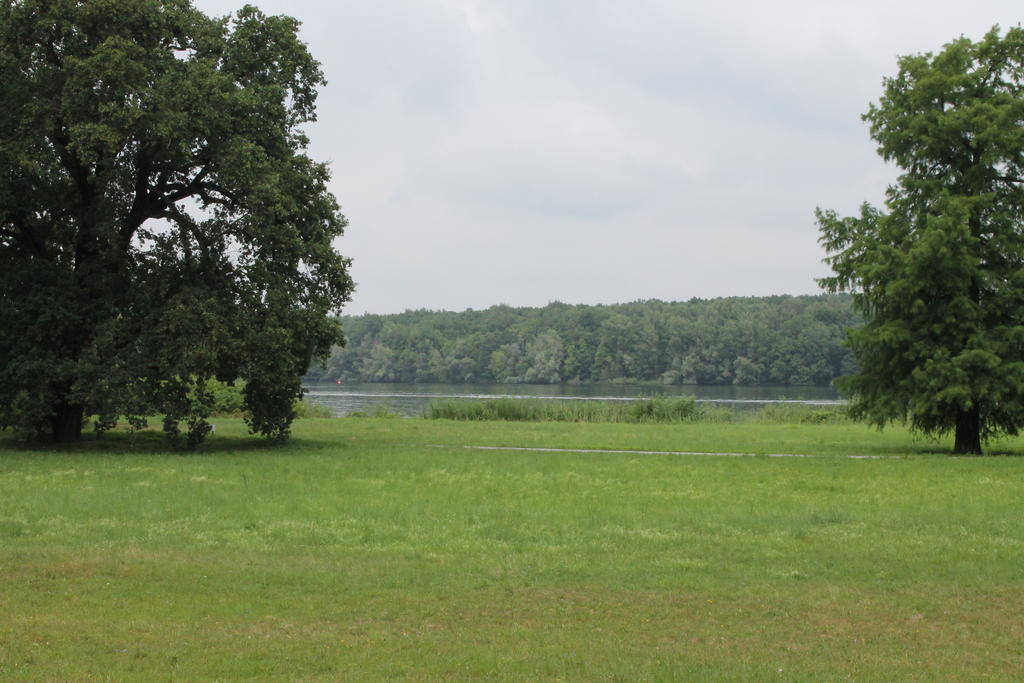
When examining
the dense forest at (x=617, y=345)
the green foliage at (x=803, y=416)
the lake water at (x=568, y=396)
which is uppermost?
the dense forest at (x=617, y=345)

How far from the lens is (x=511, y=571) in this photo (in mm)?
10773

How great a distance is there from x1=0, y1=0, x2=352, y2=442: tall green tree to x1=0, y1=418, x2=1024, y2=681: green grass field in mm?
3649

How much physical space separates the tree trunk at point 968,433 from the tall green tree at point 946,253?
0.03 meters

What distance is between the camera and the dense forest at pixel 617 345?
357 feet

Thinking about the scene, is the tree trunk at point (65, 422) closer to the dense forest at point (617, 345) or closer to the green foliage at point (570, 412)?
the green foliage at point (570, 412)

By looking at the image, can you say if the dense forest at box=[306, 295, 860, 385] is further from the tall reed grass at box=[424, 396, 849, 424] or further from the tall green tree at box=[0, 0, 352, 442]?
the tall green tree at box=[0, 0, 352, 442]

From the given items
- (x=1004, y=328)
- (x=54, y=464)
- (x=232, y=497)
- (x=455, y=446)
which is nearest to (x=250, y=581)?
(x=232, y=497)

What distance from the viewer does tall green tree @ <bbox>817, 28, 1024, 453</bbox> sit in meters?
23.1

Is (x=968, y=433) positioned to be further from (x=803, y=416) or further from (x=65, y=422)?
(x=65, y=422)

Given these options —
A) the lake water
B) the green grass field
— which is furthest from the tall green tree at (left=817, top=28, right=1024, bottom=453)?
the lake water

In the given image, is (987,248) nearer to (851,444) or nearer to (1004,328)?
(1004,328)

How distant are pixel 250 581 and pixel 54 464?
509 inches

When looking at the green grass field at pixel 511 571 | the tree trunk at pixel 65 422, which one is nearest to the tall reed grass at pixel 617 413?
the tree trunk at pixel 65 422

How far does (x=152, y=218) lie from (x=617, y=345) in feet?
327
